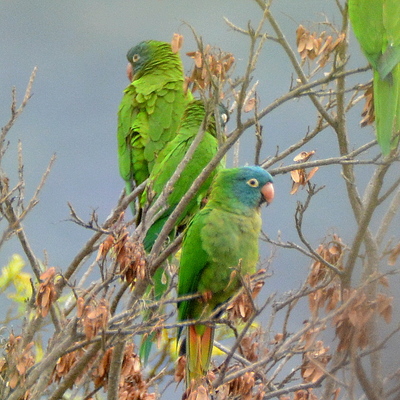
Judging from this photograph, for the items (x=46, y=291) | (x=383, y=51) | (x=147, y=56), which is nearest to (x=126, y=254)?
(x=46, y=291)

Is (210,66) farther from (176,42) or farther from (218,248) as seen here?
(218,248)

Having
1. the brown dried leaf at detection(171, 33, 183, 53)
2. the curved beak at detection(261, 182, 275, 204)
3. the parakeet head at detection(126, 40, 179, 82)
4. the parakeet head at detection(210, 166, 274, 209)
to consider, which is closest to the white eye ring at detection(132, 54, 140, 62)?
the parakeet head at detection(126, 40, 179, 82)

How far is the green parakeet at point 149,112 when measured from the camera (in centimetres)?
349

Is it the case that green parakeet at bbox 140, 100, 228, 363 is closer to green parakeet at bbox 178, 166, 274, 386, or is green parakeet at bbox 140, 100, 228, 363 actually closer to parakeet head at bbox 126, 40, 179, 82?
green parakeet at bbox 178, 166, 274, 386

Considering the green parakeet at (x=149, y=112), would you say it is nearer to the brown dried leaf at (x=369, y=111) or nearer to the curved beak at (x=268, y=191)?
the curved beak at (x=268, y=191)

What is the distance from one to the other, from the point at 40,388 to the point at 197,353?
68 cm

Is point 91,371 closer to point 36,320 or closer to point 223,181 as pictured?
point 36,320

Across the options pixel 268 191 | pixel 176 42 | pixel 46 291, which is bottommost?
pixel 46 291

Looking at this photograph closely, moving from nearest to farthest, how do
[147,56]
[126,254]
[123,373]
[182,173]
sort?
1. [126,254]
2. [123,373]
3. [182,173]
4. [147,56]

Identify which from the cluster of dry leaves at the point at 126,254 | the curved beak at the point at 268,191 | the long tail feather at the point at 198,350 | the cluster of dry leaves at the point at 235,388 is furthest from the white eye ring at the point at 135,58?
the cluster of dry leaves at the point at 235,388

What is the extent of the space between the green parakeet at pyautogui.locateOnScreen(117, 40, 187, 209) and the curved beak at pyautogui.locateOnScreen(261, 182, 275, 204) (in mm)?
849

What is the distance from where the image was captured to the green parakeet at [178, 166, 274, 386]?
262 centimetres

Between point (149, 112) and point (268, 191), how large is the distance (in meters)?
1.21

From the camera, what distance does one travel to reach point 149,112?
11.9ft
